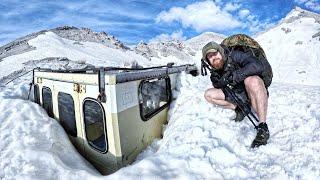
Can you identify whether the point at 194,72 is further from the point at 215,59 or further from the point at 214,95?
the point at 215,59

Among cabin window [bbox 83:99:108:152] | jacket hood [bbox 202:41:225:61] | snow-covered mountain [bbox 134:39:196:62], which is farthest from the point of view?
snow-covered mountain [bbox 134:39:196:62]

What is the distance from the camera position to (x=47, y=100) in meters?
6.16

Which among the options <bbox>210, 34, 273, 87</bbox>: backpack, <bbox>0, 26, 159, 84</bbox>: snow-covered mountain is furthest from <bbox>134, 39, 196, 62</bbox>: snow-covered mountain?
<bbox>210, 34, 273, 87</bbox>: backpack

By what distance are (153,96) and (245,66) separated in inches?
65.7

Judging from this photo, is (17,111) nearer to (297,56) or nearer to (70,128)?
(70,128)

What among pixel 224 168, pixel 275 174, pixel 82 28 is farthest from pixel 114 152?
pixel 82 28

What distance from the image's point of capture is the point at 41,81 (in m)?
6.44

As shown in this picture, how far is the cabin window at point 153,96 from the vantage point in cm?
530

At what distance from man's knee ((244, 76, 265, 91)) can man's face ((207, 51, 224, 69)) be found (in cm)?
52

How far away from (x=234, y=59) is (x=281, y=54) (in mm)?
30749

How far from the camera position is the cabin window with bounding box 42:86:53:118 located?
236 inches

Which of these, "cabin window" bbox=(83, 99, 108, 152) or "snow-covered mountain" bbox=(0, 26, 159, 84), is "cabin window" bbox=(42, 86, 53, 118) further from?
"snow-covered mountain" bbox=(0, 26, 159, 84)

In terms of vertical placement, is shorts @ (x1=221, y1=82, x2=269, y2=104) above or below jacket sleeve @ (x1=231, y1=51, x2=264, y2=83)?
below

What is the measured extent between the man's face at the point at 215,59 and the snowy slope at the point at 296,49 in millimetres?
21499
